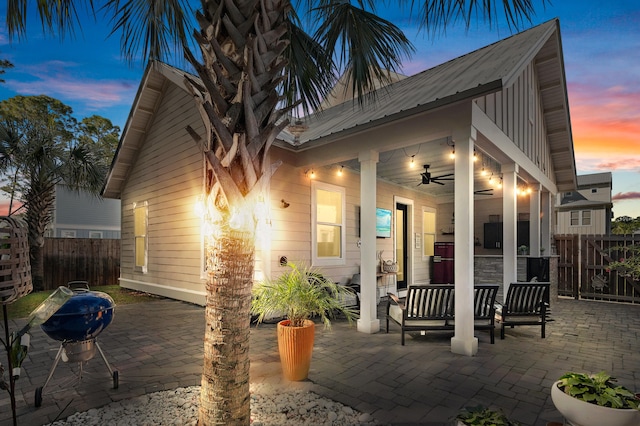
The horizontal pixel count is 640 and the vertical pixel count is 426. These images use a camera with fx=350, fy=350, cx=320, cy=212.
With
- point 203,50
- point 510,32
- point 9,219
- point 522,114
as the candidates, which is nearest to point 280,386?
point 9,219

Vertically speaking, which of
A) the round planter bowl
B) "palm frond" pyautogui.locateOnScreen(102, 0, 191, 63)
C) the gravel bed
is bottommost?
Answer: the gravel bed

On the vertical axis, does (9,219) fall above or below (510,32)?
below

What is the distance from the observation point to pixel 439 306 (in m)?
4.90

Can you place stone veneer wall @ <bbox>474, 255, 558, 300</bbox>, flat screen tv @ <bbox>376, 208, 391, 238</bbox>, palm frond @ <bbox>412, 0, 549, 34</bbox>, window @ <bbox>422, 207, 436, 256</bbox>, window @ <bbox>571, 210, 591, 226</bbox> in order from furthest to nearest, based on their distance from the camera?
window @ <bbox>571, 210, 591, 226</bbox>, window @ <bbox>422, 207, 436, 256</bbox>, flat screen tv @ <bbox>376, 208, 391, 238</bbox>, stone veneer wall @ <bbox>474, 255, 558, 300</bbox>, palm frond @ <bbox>412, 0, 549, 34</bbox>

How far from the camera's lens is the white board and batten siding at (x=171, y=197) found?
7633 millimetres

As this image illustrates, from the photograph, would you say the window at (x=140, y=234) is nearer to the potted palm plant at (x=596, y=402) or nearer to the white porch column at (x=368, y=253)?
the white porch column at (x=368, y=253)

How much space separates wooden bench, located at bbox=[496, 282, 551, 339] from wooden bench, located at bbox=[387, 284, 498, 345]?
50cm

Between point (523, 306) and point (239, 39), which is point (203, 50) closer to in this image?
point (239, 39)

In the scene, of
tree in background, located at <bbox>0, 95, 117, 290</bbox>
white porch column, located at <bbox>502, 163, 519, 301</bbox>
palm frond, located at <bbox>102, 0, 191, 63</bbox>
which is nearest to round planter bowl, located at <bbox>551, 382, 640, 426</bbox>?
palm frond, located at <bbox>102, 0, 191, 63</bbox>

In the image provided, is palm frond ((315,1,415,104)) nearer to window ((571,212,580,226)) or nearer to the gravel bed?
the gravel bed

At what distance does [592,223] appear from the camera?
22.9m

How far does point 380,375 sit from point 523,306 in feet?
9.55

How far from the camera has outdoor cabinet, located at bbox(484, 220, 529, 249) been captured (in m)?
10.9

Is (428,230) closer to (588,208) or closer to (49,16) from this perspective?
(49,16)
